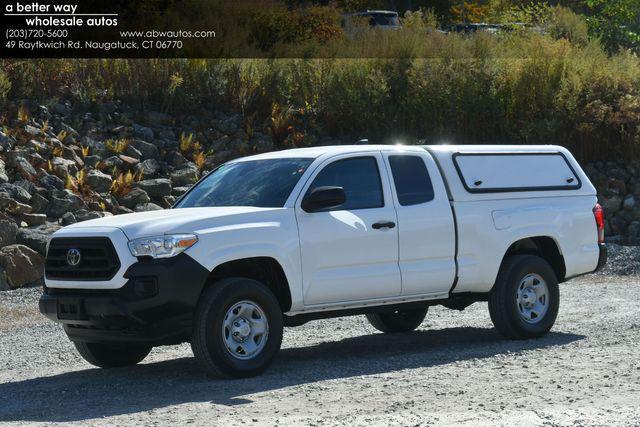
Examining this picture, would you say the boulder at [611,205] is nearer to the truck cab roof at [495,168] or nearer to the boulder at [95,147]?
the boulder at [95,147]

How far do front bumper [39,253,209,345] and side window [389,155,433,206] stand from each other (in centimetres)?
234

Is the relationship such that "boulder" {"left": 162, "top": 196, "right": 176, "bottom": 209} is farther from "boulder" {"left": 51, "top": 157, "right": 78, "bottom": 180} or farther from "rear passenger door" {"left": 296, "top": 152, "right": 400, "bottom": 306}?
"rear passenger door" {"left": 296, "top": 152, "right": 400, "bottom": 306}

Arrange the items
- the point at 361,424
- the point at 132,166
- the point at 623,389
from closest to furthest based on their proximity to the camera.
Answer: the point at 361,424 < the point at 623,389 < the point at 132,166

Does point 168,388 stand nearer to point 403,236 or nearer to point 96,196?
point 403,236

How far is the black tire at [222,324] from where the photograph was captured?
29.3 ft

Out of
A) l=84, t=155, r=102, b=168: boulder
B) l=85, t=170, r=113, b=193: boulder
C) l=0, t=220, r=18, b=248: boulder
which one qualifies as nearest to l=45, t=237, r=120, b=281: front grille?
l=0, t=220, r=18, b=248: boulder

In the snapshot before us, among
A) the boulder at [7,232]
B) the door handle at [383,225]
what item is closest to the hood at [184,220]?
the door handle at [383,225]

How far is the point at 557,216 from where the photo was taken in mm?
11500

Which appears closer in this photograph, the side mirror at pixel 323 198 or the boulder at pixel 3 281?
the side mirror at pixel 323 198

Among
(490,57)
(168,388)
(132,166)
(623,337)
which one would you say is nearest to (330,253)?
(168,388)

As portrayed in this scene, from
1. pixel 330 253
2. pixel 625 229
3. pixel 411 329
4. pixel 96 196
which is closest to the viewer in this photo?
pixel 330 253

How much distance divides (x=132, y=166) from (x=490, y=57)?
9.07m

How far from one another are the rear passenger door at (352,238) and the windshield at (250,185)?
22 centimetres

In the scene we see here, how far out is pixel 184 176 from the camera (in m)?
20.7
